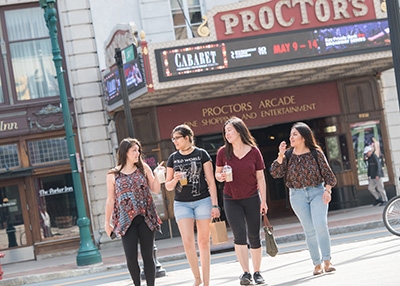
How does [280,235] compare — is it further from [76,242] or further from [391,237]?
[76,242]

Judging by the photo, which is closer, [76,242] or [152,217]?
[152,217]

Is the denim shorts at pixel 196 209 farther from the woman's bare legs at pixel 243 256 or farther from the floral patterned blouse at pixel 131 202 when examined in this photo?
the woman's bare legs at pixel 243 256

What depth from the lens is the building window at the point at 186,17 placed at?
23.9 m

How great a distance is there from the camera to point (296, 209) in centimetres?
1045

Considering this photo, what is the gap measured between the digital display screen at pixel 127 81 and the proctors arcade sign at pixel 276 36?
470 millimetres

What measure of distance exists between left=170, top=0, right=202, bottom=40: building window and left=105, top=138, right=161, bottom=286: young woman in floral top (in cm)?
1427

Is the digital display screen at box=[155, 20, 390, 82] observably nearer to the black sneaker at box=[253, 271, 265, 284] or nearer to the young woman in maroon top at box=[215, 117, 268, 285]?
the young woman in maroon top at box=[215, 117, 268, 285]

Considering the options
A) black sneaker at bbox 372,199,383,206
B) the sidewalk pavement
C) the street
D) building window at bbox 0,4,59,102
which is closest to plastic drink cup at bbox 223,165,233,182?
the street

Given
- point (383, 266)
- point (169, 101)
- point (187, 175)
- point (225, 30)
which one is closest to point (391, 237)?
point (383, 266)

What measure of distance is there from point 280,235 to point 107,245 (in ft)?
19.3

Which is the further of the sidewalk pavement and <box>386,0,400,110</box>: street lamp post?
the sidewalk pavement

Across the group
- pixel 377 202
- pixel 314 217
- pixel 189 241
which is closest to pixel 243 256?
pixel 189 241

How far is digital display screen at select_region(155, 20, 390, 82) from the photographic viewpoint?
19.9 m

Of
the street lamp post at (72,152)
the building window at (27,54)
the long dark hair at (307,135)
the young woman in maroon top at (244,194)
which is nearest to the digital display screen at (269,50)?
the street lamp post at (72,152)
